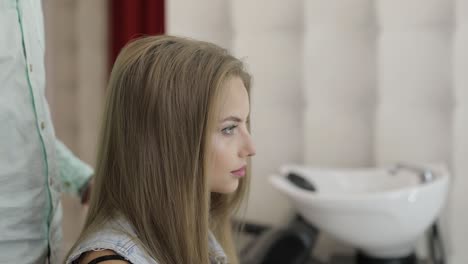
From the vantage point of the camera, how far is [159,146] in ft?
2.17

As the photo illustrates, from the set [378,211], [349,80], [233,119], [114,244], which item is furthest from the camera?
[349,80]

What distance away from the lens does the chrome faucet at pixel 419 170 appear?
1239 mm

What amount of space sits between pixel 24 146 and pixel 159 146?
0.22 m

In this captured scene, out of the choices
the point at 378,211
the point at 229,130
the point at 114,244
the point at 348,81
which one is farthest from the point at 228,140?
the point at 348,81

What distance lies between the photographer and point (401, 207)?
3.60ft

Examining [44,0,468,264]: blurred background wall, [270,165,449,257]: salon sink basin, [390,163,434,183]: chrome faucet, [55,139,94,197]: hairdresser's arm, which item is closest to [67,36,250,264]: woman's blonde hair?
[55,139,94,197]: hairdresser's arm

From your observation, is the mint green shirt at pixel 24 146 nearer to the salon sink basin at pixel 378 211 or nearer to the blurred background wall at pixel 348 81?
the salon sink basin at pixel 378 211

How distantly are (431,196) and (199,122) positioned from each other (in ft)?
2.47

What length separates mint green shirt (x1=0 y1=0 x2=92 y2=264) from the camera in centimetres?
67

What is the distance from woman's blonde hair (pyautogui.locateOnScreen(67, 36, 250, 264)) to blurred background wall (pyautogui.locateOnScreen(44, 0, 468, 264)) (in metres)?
0.91

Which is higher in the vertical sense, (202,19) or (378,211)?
(202,19)

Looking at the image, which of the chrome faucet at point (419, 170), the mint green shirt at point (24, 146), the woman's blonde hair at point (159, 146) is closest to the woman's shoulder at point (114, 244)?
the woman's blonde hair at point (159, 146)

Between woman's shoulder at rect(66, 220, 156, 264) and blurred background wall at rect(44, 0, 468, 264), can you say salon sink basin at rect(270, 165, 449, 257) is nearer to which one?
blurred background wall at rect(44, 0, 468, 264)

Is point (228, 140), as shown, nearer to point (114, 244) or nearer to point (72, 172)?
point (114, 244)
